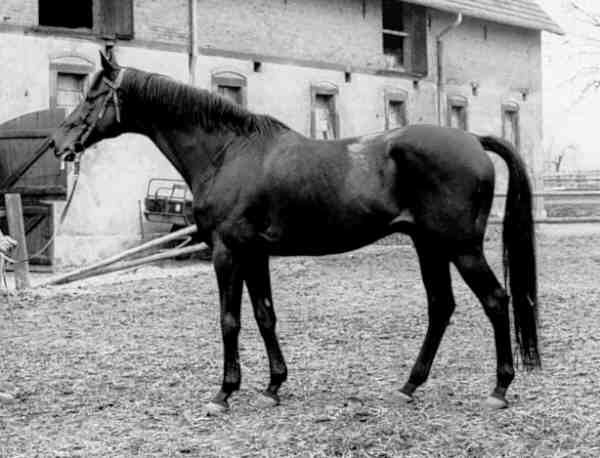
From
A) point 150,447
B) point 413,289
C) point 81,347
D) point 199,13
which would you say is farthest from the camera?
point 199,13

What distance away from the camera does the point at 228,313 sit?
17.3ft

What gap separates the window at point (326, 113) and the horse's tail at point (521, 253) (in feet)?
48.1

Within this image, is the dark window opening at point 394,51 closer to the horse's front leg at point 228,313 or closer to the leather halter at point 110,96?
the leather halter at point 110,96

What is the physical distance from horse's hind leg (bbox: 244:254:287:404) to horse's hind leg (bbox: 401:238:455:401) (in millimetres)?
797

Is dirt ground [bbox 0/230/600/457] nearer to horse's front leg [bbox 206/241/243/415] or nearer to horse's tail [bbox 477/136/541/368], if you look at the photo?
horse's front leg [bbox 206/241/243/415]

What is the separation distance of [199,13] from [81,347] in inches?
450

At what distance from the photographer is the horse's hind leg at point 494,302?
496 cm

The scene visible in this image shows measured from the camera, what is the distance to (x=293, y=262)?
1466cm

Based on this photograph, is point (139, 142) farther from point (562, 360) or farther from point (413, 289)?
point (562, 360)

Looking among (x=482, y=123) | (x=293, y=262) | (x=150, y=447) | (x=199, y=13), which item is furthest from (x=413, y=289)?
(x=482, y=123)

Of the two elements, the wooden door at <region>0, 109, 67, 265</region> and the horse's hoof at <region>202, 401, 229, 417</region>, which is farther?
the wooden door at <region>0, 109, 67, 265</region>

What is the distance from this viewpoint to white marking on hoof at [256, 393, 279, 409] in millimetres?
5258

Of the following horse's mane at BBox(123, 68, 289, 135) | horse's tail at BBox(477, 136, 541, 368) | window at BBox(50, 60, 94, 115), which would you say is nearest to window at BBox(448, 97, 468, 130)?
window at BBox(50, 60, 94, 115)

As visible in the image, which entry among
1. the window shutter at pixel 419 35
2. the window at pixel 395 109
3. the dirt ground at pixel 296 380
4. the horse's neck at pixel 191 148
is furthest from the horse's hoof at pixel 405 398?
the window shutter at pixel 419 35
